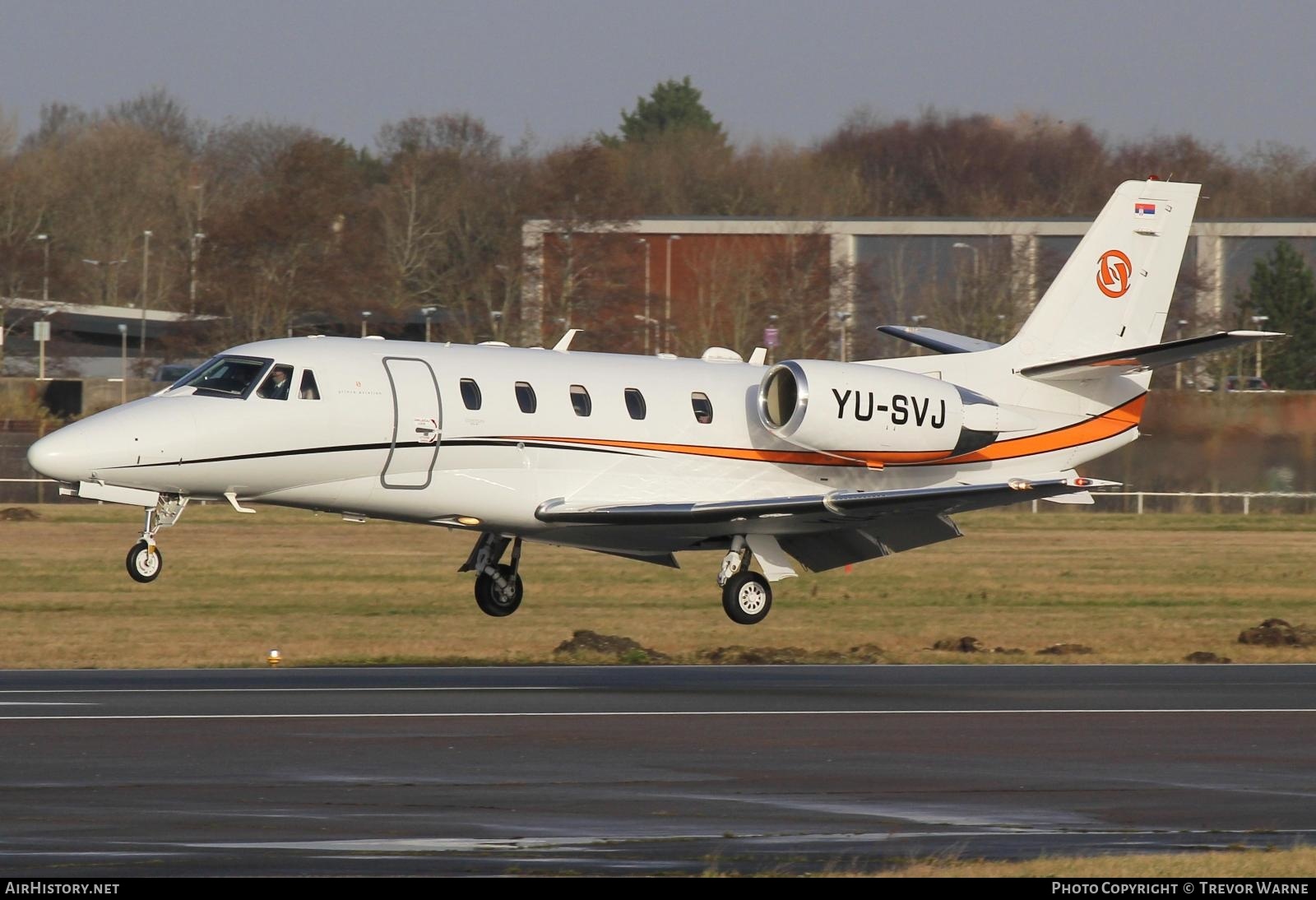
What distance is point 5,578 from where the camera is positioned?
37562 millimetres

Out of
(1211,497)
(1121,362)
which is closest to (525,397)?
(1121,362)

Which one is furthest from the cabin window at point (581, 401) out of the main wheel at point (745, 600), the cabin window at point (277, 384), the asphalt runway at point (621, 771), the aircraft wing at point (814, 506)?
the cabin window at point (277, 384)

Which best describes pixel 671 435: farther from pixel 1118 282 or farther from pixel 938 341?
pixel 1118 282

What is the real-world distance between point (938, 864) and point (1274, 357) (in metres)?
65.8

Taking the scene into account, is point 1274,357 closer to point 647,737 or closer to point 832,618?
point 832,618

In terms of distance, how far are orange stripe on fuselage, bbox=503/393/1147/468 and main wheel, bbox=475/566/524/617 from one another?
284 cm

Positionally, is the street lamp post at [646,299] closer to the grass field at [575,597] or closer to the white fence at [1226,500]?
the white fence at [1226,500]

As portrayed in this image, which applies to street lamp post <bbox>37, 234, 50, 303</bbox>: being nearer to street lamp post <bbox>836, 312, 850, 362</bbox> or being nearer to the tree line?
the tree line

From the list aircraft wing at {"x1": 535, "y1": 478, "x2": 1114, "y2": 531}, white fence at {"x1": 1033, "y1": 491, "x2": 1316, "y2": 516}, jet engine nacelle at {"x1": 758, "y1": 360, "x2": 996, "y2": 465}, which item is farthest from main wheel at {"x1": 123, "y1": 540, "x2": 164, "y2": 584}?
white fence at {"x1": 1033, "y1": 491, "x2": 1316, "y2": 516}

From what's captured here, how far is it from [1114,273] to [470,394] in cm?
1035

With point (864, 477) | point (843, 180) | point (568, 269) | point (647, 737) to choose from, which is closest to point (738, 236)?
point (568, 269)

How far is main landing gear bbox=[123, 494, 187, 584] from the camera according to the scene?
2136cm

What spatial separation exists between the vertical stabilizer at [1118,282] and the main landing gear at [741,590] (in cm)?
558

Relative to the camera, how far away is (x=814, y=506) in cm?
2428
